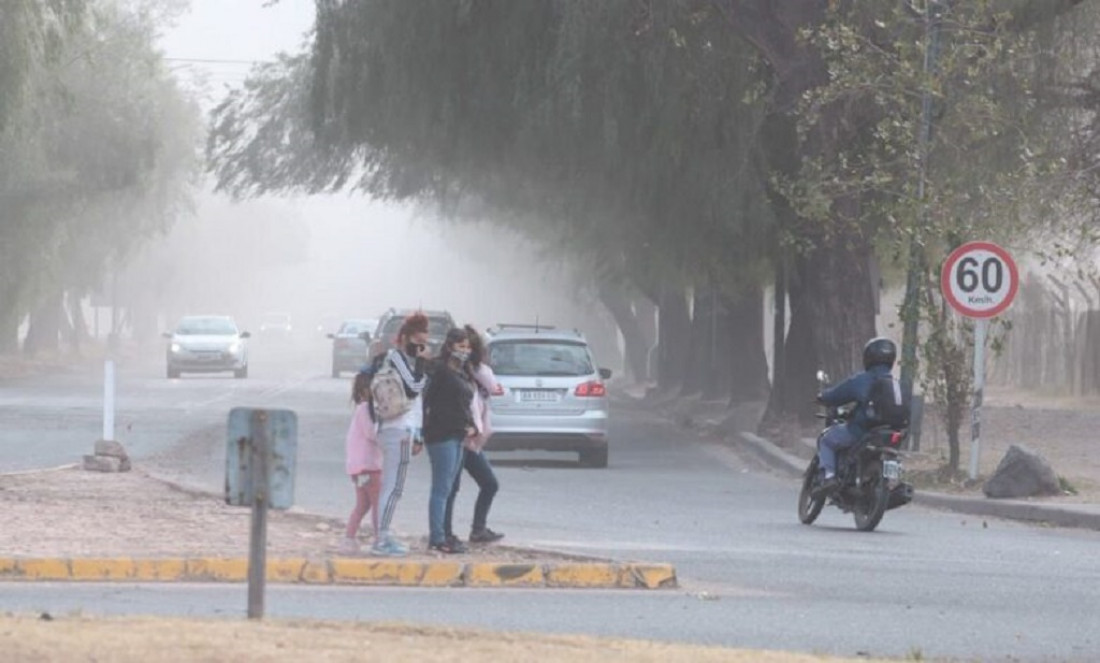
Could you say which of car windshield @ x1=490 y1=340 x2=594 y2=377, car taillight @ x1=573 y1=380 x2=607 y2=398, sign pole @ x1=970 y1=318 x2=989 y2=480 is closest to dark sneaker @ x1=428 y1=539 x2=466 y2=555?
sign pole @ x1=970 y1=318 x2=989 y2=480

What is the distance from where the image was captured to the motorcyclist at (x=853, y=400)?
20969mm

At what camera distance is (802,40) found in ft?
96.4

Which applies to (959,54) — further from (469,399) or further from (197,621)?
(197,621)

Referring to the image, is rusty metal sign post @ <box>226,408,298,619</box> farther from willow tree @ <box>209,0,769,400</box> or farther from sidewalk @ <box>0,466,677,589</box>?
willow tree @ <box>209,0,769,400</box>

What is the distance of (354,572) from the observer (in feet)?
51.3

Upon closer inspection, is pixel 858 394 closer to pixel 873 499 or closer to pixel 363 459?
pixel 873 499

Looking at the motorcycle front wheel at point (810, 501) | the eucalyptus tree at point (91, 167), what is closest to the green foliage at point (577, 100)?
the eucalyptus tree at point (91, 167)

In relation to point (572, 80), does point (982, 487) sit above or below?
below

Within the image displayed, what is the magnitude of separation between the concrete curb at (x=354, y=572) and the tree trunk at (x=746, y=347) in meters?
27.7

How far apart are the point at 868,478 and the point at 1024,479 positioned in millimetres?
4016

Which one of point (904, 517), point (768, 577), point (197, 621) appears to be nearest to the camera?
point (197, 621)

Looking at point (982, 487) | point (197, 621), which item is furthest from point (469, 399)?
point (982, 487)

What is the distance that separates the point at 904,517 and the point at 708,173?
37.4 feet

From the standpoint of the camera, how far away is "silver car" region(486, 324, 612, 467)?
30.2 m
